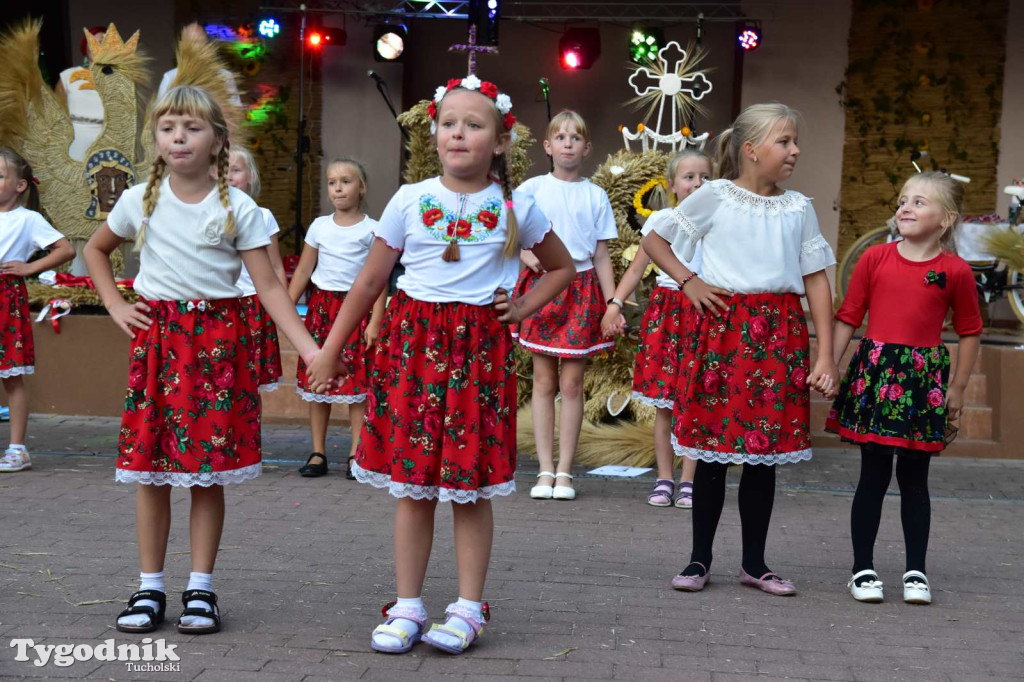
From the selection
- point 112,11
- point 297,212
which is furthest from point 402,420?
point 112,11

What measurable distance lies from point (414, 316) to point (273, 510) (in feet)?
7.35

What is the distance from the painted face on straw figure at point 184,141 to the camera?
11.8ft

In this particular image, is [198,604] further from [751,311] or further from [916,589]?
[916,589]

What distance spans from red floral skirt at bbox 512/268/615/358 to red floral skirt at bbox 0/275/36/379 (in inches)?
105

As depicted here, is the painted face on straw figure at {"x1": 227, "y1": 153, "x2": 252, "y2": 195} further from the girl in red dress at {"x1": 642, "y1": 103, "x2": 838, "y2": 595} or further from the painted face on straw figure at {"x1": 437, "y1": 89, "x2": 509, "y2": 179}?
the painted face on straw figure at {"x1": 437, "y1": 89, "x2": 509, "y2": 179}

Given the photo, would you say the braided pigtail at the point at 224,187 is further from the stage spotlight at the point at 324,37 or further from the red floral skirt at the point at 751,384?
the stage spotlight at the point at 324,37

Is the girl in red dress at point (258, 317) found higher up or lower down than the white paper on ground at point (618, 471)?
higher up

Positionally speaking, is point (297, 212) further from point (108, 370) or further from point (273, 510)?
point (273, 510)

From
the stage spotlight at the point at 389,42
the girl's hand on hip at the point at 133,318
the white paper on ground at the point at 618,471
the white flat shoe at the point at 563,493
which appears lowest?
the white paper on ground at the point at 618,471

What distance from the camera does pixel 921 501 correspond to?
431 cm

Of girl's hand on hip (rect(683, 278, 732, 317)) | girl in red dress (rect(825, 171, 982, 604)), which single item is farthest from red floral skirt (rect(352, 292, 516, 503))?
girl in red dress (rect(825, 171, 982, 604))

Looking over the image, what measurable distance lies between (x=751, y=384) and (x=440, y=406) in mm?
1244

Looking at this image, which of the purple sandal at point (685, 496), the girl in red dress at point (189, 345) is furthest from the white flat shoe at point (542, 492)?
the girl in red dress at point (189, 345)

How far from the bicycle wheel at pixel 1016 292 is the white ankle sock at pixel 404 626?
628 centimetres
